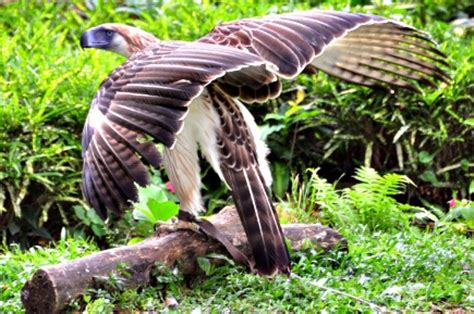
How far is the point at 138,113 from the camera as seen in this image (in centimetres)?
483

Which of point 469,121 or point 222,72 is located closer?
point 222,72

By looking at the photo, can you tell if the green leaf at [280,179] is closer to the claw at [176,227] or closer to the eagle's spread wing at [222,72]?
the eagle's spread wing at [222,72]

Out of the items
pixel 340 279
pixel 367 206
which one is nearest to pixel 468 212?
pixel 367 206

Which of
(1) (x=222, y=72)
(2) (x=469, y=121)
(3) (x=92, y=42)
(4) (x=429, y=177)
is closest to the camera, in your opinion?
(1) (x=222, y=72)

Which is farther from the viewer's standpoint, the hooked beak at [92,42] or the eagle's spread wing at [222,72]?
the hooked beak at [92,42]

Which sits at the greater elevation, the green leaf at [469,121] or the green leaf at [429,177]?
the green leaf at [469,121]

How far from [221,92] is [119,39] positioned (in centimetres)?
95

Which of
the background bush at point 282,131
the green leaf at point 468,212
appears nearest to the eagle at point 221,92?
the green leaf at point 468,212

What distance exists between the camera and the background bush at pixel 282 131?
7590 millimetres

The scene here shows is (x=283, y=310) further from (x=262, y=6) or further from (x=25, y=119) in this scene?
(x=262, y=6)

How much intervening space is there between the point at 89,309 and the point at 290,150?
365 cm

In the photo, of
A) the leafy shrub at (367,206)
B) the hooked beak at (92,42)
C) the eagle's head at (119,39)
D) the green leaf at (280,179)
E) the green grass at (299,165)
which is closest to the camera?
the green grass at (299,165)

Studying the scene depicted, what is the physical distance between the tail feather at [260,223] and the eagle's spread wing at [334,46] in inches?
19.2

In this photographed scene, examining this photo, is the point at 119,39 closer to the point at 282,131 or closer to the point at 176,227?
the point at 176,227
